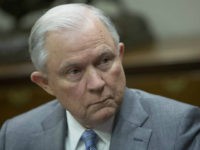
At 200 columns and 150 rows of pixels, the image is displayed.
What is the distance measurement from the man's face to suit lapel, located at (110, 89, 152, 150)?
0.09 meters

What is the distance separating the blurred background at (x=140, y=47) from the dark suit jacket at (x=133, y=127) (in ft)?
4.15

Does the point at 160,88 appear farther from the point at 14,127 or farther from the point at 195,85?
the point at 14,127

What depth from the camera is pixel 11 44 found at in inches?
154

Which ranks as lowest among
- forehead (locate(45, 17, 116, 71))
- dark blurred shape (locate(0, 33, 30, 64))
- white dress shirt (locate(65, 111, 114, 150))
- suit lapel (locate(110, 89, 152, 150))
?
dark blurred shape (locate(0, 33, 30, 64))

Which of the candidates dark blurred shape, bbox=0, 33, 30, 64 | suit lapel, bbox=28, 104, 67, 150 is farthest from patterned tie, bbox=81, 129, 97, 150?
dark blurred shape, bbox=0, 33, 30, 64

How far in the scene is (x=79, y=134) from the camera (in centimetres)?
199

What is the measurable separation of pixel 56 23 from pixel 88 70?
0.20m

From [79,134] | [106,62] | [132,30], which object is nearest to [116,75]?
[106,62]

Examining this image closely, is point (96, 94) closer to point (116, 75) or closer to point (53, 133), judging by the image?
point (116, 75)

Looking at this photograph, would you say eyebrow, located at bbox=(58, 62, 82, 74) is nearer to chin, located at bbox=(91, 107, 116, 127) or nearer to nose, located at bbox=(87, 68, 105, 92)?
nose, located at bbox=(87, 68, 105, 92)

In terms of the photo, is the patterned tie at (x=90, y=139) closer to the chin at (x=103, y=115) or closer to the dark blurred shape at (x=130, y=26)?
the chin at (x=103, y=115)

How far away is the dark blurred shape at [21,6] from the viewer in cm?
375

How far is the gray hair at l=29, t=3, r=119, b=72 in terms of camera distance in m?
1.78

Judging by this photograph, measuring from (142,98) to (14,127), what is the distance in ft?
1.83
